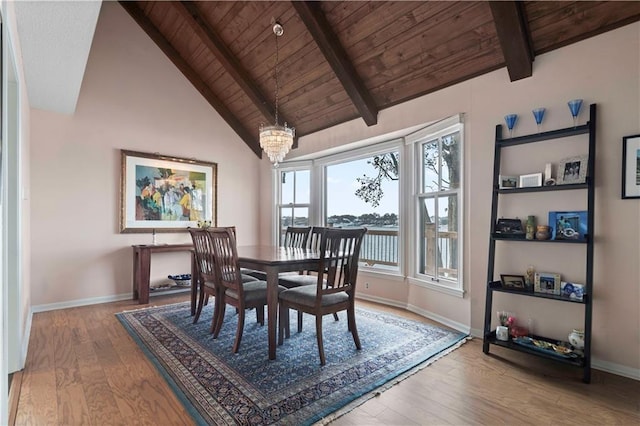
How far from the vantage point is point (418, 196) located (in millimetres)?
4121

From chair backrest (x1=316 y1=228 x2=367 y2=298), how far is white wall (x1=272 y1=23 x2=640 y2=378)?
1.28 meters

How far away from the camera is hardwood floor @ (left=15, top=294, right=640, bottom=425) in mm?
1870

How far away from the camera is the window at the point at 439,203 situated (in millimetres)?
3543

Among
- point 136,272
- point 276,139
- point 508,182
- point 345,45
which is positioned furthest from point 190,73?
point 508,182

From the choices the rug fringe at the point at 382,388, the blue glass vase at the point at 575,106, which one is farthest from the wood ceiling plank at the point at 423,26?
the rug fringe at the point at 382,388

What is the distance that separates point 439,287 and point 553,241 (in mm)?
1356

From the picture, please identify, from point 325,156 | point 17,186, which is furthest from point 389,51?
point 17,186

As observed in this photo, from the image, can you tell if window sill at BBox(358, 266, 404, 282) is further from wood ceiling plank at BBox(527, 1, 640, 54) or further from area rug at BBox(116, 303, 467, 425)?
wood ceiling plank at BBox(527, 1, 640, 54)

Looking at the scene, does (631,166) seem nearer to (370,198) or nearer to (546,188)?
(546,188)

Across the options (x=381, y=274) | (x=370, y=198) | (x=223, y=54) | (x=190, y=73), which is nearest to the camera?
(x=381, y=274)

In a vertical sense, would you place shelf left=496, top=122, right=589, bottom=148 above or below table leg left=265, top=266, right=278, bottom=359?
above

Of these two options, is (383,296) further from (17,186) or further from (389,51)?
(17,186)

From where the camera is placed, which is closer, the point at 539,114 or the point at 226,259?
the point at 539,114

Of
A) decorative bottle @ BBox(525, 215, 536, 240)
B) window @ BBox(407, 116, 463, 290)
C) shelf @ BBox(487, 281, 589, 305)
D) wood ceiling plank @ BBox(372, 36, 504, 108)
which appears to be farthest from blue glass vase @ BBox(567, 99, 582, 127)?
shelf @ BBox(487, 281, 589, 305)
